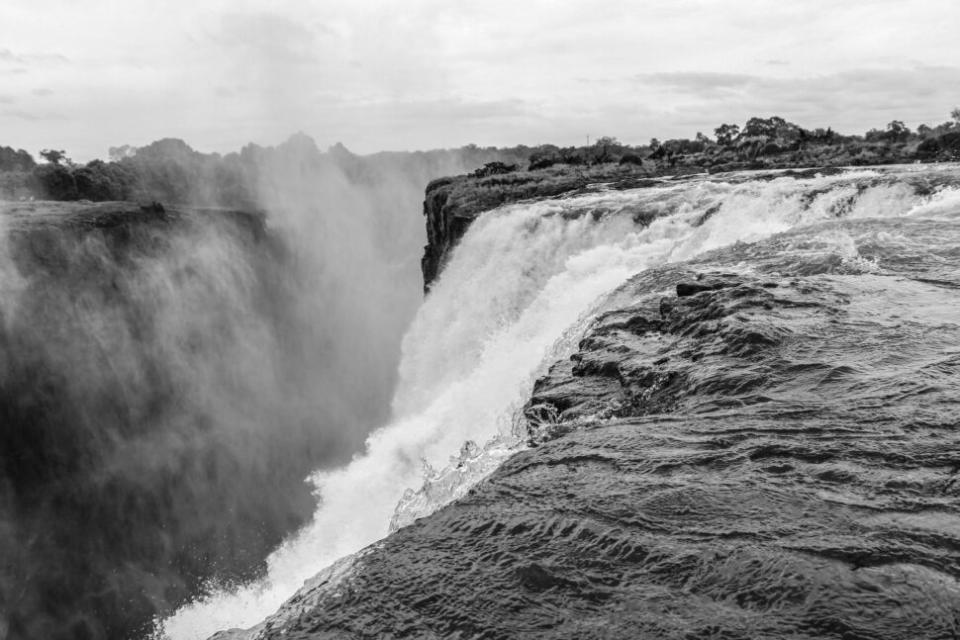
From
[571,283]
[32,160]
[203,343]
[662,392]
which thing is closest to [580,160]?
[203,343]

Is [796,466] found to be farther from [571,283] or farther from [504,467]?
[571,283]

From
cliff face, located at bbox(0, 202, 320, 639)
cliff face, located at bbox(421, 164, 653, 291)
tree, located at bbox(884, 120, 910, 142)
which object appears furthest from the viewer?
tree, located at bbox(884, 120, 910, 142)

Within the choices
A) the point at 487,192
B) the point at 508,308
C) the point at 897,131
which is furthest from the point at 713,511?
the point at 897,131

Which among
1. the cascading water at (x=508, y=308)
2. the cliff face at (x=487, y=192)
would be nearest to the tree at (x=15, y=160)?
the cliff face at (x=487, y=192)

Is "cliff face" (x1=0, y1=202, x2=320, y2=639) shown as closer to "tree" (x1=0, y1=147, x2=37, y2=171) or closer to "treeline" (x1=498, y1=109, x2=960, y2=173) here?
"treeline" (x1=498, y1=109, x2=960, y2=173)

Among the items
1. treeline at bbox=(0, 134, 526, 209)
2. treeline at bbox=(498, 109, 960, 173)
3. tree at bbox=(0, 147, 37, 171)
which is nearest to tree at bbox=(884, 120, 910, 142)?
treeline at bbox=(498, 109, 960, 173)

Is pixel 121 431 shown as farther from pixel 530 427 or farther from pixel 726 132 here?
pixel 726 132
